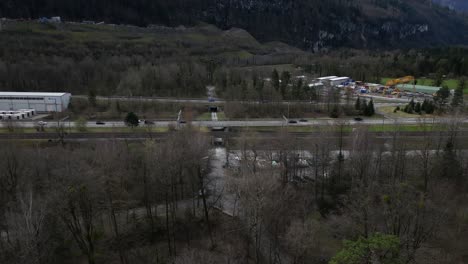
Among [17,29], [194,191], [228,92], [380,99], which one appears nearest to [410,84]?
[380,99]

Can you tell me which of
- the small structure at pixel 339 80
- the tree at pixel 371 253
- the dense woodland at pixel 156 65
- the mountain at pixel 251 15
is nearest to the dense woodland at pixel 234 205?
the tree at pixel 371 253

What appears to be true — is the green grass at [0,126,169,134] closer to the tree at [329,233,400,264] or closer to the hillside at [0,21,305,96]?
the hillside at [0,21,305,96]

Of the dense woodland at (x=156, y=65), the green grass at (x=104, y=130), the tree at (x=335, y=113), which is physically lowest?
the green grass at (x=104, y=130)

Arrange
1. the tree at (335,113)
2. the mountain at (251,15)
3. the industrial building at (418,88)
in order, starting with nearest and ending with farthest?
the tree at (335,113) < the industrial building at (418,88) < the mountain at (251,15)

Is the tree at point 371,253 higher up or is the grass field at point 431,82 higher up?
the grass field at point 431,82

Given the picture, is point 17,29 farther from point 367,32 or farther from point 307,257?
point 367,32

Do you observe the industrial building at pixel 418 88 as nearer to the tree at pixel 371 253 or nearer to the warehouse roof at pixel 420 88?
the warehouse roof at pixel 420 88
